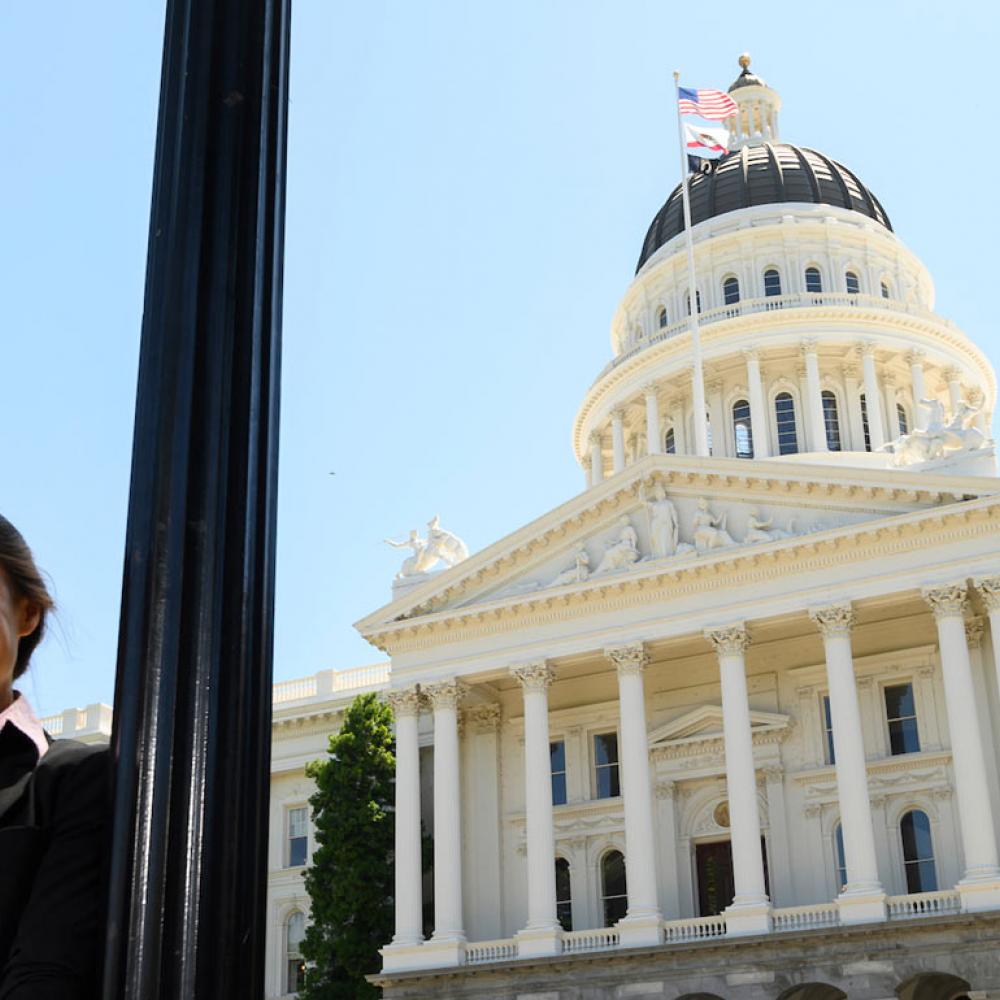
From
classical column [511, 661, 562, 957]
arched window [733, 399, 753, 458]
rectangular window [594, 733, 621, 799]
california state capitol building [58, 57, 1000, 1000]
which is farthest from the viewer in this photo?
arched window [733, 399, 753, 458]

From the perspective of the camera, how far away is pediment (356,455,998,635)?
44531 mm

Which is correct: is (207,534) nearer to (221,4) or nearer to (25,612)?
(25,612)

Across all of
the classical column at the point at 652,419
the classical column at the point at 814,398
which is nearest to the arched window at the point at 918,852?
the classical column at the point at 814,398

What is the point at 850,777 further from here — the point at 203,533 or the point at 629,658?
the point at 203,533

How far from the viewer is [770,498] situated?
46.4 meters

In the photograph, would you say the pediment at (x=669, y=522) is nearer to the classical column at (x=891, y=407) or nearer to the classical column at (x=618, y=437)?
the classical column at (x=891, y=407)

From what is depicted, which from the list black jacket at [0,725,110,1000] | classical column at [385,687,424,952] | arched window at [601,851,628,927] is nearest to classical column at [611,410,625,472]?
classical column at [385,687,424,952]

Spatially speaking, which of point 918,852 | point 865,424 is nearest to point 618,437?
A: point 865,424

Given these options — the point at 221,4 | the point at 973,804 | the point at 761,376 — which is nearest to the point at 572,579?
the point at 973,804

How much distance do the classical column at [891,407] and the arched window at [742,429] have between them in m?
5.89

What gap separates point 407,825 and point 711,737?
946 cm

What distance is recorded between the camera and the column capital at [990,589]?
1679 inches

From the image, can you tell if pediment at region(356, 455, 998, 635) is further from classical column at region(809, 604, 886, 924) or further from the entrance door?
the entrance door

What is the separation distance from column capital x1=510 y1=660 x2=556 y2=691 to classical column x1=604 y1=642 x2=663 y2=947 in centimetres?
198
